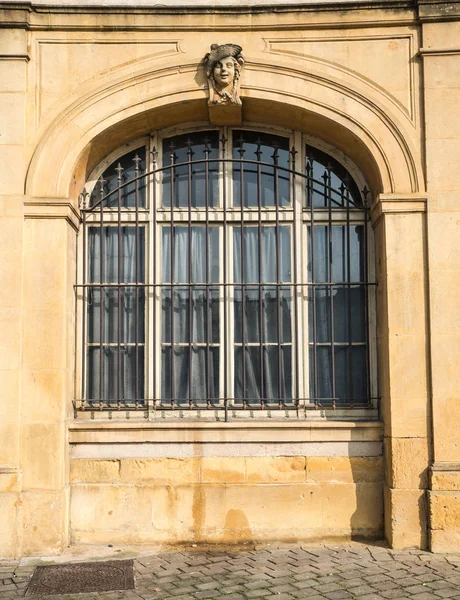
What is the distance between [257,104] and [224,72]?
47 cm

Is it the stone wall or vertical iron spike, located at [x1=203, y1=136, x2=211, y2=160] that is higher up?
vertical iron spike, located at [x1=203, y1=136, x2=211, y2=160]

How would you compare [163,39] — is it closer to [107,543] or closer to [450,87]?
[450,87]

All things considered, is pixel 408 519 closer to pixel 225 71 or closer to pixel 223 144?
pixel 223 144

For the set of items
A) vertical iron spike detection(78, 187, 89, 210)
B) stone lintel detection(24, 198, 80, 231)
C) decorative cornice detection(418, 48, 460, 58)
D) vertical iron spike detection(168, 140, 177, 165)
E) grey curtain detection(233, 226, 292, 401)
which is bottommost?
grey curtain detection(233, 226, 292, 401)

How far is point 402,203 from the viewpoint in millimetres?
6438

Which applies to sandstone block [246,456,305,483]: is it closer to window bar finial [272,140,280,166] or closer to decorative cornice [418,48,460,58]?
window bar finial [272,140,280,166]

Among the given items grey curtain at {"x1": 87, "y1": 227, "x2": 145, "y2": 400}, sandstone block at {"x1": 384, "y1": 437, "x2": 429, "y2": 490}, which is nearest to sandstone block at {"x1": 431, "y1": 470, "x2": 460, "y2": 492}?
sandstone block at {"x1": 384, "y1": 437, "x2": 429, "y2": 490}

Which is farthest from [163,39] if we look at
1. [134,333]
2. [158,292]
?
[134,333]

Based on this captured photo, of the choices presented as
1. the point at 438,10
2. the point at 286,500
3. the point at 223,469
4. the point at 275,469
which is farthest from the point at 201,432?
the point at 438,10

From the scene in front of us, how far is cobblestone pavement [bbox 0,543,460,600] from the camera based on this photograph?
518cm

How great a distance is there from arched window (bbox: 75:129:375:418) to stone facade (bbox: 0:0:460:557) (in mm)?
334

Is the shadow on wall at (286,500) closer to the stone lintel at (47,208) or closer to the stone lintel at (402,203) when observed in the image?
the stone lintel at (402,203)

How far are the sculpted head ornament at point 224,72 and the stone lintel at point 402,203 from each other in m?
1.69

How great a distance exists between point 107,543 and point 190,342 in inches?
80.3
